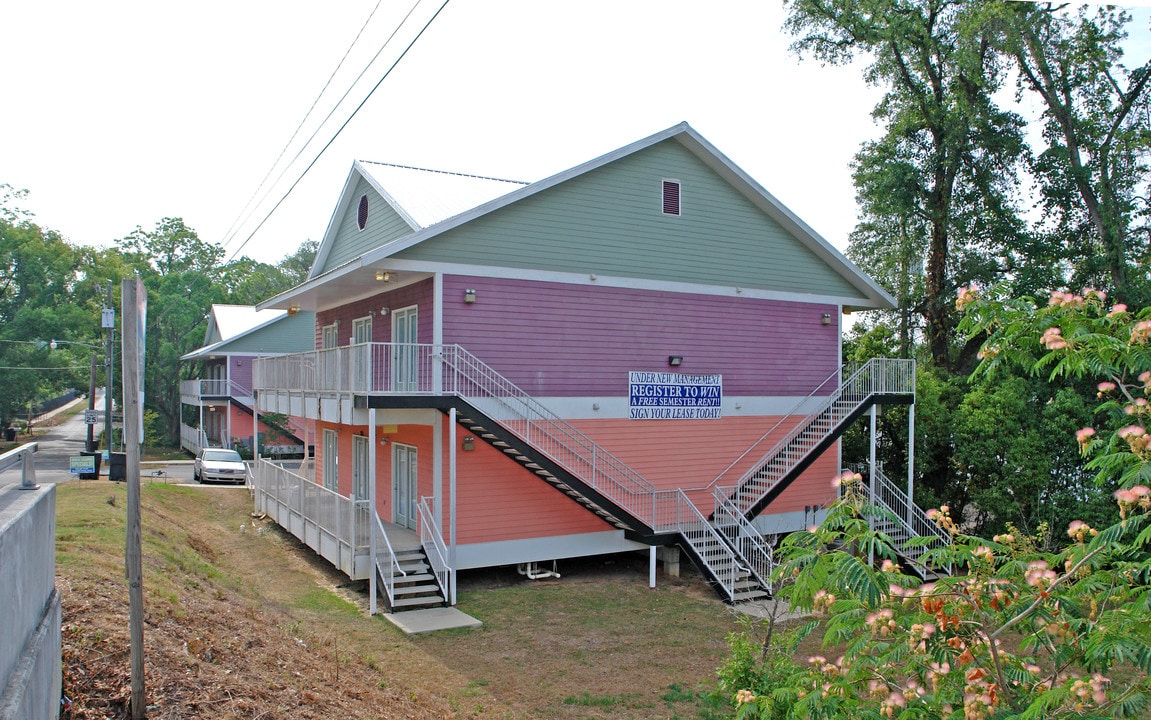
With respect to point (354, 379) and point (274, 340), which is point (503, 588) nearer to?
point (354, 379)

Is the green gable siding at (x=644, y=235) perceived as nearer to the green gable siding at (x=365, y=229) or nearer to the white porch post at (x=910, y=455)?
the green gable siding at (x=365, y=229)

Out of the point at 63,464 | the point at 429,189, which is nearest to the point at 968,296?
the point at 429,189

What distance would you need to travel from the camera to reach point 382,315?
60.4 ft

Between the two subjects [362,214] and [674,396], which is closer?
[674,396]

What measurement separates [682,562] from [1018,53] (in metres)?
16.6

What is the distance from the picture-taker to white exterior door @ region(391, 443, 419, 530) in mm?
17328

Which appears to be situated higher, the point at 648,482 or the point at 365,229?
the point at 365,229

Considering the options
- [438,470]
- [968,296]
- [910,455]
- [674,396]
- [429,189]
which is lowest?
[910,455]

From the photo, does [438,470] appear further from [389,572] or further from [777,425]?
[777,425]

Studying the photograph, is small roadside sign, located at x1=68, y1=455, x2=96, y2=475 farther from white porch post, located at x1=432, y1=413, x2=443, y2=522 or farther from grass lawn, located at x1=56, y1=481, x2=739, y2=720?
white porch post, located at x1=432, y1=413, x2=443, y2=522

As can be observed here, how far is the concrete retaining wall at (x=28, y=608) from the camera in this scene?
13.7ft

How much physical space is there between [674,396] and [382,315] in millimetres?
6739

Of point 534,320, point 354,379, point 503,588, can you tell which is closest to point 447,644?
point 503,588

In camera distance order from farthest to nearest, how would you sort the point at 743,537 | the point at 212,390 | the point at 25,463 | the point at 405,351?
1. the point at 212,390
2. the point at 743,537
3. the point at 405,351
4. the point at 25,463
